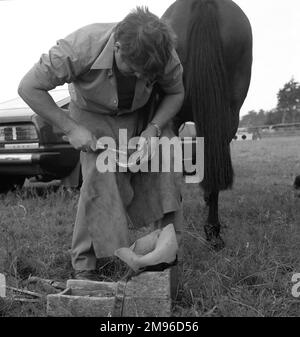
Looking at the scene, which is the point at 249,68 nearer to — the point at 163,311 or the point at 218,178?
the point at 218,178

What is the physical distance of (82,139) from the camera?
2.44 metres

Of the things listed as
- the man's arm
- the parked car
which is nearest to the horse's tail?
the man's arm

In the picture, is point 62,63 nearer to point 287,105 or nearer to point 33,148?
point 33,148

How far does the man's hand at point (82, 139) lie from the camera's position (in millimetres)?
2438

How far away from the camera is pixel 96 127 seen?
2635mm

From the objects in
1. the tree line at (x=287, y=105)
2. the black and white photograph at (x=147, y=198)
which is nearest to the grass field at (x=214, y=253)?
the black and white photograph at (x=147, y=198)

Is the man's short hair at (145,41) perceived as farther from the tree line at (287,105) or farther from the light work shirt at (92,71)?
the tree line at (287,105)

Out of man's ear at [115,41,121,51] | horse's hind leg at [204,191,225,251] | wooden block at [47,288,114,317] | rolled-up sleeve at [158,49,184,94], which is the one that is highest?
man's ear at [115,41,121,51]

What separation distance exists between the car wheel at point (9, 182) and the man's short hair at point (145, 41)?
12.1ft

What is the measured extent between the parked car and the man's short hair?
287cm

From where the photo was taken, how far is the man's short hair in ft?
7.02

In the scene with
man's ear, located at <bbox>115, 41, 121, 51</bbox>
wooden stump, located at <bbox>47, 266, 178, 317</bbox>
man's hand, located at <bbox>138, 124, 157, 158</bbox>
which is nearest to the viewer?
wooden stump, located at <bbox>47, 266, 178, 317</bbox>

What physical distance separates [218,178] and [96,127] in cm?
96

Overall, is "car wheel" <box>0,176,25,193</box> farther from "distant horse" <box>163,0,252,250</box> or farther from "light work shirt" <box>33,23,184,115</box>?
"light work shirt" <box>33,23,184,115</box>
